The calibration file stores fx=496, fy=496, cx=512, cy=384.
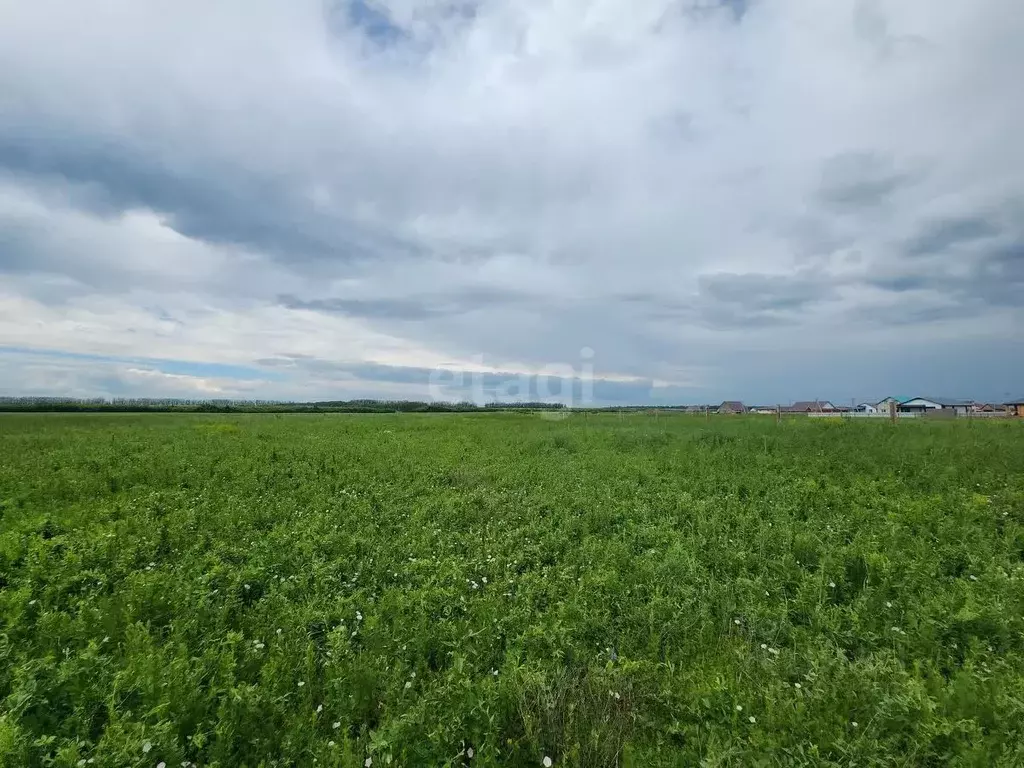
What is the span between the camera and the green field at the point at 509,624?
344 centimetres

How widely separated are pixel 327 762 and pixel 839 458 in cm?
1435

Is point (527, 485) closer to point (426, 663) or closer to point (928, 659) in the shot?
point (426, 663)

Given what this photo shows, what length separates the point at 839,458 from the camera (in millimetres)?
13469

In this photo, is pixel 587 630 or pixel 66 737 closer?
pixel 66 737

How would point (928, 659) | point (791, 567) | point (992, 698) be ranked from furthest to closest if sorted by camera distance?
point (791, 567), point (928, 659), point (992, 698)

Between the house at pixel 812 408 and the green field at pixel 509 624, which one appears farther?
the house at pixel 812 408

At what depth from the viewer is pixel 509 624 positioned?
200 inches

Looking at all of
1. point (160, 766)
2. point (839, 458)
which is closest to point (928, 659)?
point (160, 766)

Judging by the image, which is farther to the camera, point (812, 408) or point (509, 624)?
point (812, 408)

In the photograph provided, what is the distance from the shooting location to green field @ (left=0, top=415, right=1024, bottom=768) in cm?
344

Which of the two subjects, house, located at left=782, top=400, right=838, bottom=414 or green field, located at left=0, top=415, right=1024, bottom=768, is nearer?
green field, located at left=0, top=415, right=1024, bottom=768

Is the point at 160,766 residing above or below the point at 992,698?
below

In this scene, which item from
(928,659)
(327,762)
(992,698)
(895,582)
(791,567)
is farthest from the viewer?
(791,567)

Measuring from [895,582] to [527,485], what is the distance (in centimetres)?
693
